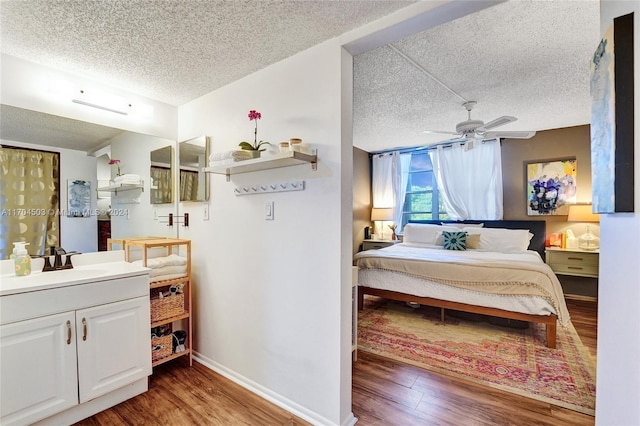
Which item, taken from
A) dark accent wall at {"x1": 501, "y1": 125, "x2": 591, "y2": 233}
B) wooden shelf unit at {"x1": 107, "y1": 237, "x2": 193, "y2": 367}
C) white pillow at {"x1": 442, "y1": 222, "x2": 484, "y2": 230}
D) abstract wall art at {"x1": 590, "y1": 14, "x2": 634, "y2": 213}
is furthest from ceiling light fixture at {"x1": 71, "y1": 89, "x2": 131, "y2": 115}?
dark accent wall at {"x1": 501, "y1": 125, "x2": 591, "y2": 233}

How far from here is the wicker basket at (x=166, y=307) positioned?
2.17 metres

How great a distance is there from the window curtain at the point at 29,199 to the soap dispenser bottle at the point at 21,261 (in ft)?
0.26

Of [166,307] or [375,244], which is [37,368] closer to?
[166,307]

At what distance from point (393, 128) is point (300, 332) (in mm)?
3218

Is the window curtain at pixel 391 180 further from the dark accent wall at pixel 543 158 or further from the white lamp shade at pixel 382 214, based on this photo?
the dark accent wall at pixel 543 158

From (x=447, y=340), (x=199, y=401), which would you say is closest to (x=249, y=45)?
(x=199, y=401)

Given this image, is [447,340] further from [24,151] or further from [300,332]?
[24,151]

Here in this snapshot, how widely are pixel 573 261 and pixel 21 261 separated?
5657 millimetres

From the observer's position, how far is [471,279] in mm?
2896

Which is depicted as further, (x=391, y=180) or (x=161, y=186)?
(x=391, y=180)

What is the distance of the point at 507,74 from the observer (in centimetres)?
240

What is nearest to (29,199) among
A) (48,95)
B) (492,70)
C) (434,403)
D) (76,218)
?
(76,218)

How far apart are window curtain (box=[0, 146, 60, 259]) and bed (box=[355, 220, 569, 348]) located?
294 cm

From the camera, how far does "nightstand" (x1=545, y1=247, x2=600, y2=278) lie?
368cm
